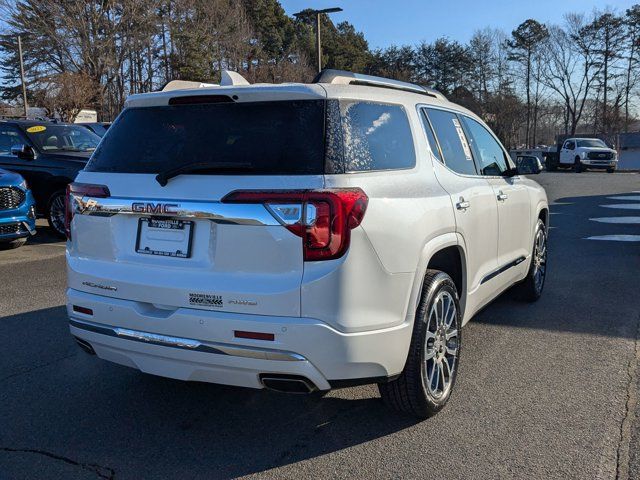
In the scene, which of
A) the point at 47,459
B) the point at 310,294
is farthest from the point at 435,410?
the point at 47,459

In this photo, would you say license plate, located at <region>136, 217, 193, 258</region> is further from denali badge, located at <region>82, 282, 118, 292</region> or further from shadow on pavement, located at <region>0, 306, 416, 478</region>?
shadow on pavement, located at <region>0, 306, 416, 478</region>

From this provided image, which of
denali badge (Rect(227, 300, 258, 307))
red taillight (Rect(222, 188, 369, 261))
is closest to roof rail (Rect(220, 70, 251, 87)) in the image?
red taillight (Rect(222, 188, 369, 261))

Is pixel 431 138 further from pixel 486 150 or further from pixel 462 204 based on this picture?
pixel 486 150

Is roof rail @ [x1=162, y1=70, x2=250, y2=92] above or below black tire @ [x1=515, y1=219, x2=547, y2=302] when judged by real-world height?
above

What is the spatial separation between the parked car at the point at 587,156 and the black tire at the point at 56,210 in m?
32.6

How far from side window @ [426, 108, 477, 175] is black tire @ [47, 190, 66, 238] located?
7399mm

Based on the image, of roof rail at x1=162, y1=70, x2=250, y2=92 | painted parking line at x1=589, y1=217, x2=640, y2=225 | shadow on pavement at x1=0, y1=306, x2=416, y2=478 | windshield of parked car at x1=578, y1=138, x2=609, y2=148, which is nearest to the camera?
shadow on pavement at x1=0, y1=306, x2=416, y2=478

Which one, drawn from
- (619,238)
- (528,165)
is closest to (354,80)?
(528,165)

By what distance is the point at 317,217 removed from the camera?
2713 millimetres

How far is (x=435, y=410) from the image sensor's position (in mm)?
3412

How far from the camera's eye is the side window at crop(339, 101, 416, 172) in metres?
2.96

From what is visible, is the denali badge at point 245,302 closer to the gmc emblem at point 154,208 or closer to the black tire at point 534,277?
the gmc emblem at point 154,208

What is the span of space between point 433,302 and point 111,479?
1.90 metres

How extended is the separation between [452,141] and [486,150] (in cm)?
81
